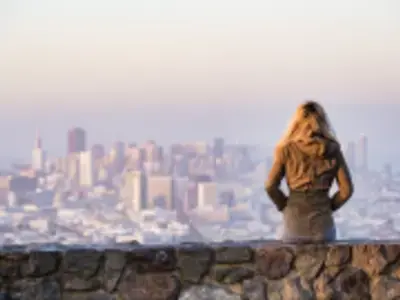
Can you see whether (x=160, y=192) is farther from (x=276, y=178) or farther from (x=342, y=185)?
(x=342, y=185)

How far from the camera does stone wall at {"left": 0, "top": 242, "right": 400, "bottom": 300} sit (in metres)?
4.39

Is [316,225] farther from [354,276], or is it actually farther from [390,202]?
[390,202]

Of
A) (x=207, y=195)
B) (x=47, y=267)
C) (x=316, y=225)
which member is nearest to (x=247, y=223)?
(x=207, y=195)

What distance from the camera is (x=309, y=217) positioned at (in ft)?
15.1

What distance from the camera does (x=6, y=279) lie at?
4.38 m

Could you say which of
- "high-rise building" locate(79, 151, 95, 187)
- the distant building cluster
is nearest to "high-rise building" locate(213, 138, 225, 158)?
the distant building cluster

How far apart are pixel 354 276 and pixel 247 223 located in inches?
60.0

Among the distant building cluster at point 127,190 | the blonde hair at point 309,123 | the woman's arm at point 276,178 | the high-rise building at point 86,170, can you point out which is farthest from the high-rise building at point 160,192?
the blonde hair at point 309,123

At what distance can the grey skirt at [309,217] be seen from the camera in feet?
15.1

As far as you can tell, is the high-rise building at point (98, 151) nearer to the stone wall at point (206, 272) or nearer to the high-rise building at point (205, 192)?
the high-rise building at point (205, 192)

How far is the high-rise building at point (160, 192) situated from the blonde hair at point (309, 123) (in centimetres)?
173

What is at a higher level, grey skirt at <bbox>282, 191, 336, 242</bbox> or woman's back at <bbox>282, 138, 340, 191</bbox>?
woman's back at <bbox>282, 138, 340, 191</bbox>

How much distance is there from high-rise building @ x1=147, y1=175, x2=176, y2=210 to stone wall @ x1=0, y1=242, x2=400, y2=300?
1.69 meters

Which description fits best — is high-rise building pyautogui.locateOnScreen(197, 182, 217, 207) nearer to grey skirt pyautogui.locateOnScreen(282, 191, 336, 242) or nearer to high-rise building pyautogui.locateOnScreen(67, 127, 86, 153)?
high-rise building pyautogui.locateOnScreen(67, 127, 86, 153)
